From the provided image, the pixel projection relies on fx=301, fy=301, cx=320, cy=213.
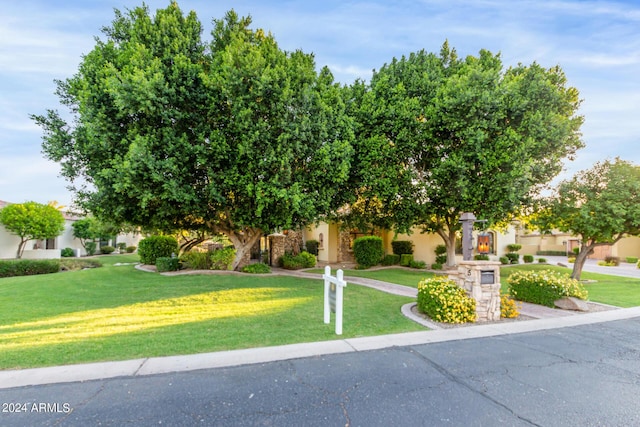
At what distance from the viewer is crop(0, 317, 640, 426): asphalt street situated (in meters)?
2.98

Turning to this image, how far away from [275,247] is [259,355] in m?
15.4

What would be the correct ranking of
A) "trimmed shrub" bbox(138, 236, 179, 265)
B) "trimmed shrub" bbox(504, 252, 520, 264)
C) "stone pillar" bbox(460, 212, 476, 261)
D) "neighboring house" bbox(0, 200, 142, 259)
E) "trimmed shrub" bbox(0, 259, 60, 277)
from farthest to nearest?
1. "neighboring house" bbox(0, 200, 142, 259)
2. "trimmed shrub" bbox(504, 252, 520, 264)
3. "trimmed shrub" bbox(138, 236, 179, 265)
4. "trimmed shrub" bbox(0, 259, 60, 277)
5. "stone pillar" bbox(460, 212, 476, 261)

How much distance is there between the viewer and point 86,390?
11.4 feet

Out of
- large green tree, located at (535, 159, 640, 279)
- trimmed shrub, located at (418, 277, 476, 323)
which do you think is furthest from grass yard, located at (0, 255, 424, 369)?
large green tree, located at (535, 159, 640, 279)

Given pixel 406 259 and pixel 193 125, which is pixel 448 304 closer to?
pixel 193 125

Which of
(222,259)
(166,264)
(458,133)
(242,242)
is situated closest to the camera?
(458,133)

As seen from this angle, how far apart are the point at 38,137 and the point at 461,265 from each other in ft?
50.0

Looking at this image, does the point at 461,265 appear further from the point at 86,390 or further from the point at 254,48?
the point at 254,48

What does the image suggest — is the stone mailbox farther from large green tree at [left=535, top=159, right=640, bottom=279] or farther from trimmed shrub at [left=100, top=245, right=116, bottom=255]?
trimmed shrub at [left=100, top=245, right=116, bottom=255]

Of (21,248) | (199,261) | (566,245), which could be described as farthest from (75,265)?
(566,245)

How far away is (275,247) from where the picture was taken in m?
19.9

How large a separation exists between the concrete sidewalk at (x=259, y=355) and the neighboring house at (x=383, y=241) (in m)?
13.7

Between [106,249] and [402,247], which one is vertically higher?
[402,247]

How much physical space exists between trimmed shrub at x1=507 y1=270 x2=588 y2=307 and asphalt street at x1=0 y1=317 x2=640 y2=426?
430 cm
